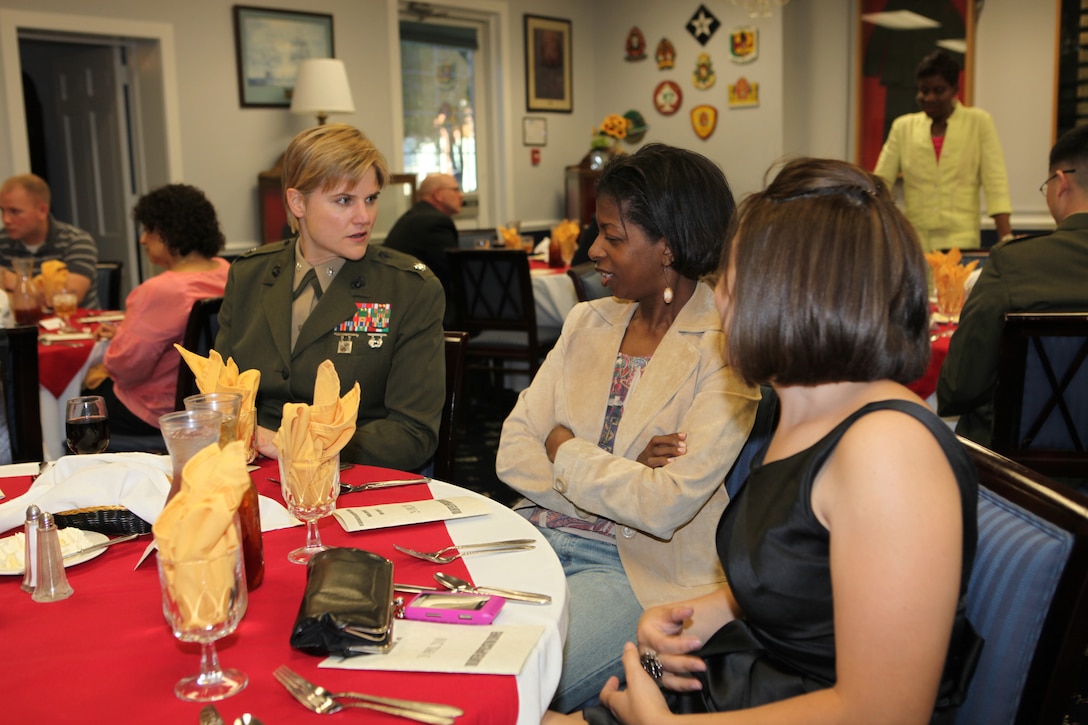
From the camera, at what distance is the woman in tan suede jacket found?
1712mm

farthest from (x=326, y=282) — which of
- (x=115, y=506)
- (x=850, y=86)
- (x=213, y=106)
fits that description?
(x=850, y=86)

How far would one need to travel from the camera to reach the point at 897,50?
739cm

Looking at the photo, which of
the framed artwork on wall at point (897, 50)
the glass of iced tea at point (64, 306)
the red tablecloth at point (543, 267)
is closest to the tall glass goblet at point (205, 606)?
the glass of iced tea at point (64, 306)

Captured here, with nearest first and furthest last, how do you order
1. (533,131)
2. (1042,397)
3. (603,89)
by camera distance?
(1042,397) → (533,131) → (603,89)

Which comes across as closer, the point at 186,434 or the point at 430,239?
the point at 186,434

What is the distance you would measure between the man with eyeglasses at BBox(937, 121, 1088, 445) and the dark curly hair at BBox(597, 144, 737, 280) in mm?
1052

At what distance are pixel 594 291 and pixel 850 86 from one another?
16.7ft

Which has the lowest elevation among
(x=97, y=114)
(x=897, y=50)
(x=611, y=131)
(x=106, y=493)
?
(x=106, y=493)

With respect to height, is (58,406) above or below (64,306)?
below

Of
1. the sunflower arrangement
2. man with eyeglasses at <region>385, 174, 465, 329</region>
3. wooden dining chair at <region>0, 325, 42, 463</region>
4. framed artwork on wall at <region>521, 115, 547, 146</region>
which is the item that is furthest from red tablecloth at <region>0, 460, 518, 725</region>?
framed artwork on wall at <region>521, 115, 547, 146</region>

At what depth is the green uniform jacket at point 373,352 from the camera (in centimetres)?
217

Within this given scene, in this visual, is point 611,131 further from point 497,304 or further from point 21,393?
point 21,393

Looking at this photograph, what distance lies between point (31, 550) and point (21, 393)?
119 centimetres

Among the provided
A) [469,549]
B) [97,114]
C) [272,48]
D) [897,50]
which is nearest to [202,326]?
[469,549]
